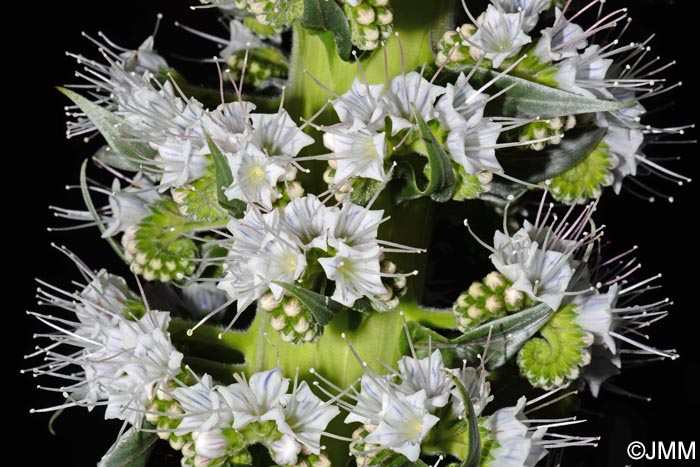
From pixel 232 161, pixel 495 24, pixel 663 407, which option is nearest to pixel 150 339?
pixel 232 161

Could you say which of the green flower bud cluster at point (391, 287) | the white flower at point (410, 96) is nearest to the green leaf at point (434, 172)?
the white flower at point (410, 96)

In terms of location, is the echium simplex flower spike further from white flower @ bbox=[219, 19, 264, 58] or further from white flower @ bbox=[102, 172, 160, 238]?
white flower @ bbox=[219, 19, 264, 58]

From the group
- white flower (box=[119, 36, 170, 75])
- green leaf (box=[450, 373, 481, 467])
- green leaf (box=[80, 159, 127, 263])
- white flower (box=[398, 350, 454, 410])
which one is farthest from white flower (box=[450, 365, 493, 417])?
white flower (box=[119, 36, 170, 75])

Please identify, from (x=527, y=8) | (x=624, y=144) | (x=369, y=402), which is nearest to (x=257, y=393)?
(x=369, y=402)

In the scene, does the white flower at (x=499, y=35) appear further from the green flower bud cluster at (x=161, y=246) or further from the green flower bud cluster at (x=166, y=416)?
the green flower bud cluster at (x=166, y=416)

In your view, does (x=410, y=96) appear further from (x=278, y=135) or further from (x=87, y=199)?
(x=87, y=199)
